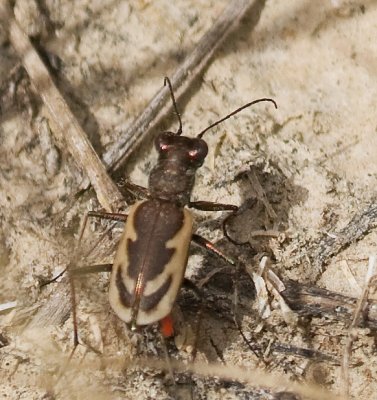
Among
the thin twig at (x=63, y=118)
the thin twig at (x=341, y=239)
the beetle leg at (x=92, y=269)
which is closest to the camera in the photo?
the beetle leg at (x=92, y=269)

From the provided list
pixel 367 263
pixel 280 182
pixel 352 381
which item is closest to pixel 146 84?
pixel 280 182

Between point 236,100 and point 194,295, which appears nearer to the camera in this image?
point 194,295

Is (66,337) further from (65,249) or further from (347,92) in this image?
(347,92)

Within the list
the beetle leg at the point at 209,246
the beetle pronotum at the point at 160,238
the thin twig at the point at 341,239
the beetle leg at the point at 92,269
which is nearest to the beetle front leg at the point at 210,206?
the beetle pronotum at the point at 160,238

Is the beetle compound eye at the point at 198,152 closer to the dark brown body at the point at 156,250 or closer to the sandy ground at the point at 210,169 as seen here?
the dark brown body at the point at 156,250

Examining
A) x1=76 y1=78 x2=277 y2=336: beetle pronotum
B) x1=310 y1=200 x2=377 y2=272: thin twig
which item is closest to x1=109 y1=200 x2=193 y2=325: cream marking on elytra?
x1=76 y1=78 x2=277 y2=336: beetle pronotum

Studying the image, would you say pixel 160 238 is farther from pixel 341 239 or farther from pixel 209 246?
pixel 341 239

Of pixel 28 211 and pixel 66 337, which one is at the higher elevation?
pixel 28 211
